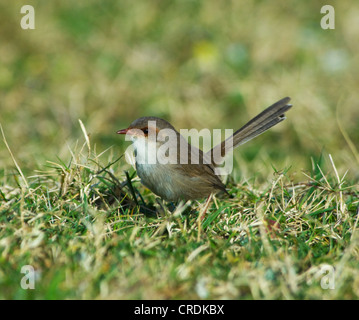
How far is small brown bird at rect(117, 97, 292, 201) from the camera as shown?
15.0 ft

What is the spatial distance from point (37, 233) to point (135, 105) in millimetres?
4814

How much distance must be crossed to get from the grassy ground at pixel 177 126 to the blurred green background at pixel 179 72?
0.03 meters

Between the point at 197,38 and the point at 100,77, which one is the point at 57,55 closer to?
the point at 100,77

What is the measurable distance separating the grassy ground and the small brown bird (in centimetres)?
21

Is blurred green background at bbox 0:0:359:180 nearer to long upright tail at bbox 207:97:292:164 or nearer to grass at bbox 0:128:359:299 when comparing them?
long upright tail at bbox 207:97:292:164

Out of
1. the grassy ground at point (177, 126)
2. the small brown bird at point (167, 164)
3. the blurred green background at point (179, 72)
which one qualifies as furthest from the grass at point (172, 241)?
the blurred green background at point (179, 72)

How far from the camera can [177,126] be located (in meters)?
8.10

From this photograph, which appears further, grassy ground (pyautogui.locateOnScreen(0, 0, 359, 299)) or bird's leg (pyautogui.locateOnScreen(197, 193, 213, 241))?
bird's leg (pyautogui.locateOnScreen(197, 193, 213, 241))

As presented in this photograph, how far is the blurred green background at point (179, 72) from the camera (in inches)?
310

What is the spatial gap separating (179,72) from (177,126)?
114 centimetres

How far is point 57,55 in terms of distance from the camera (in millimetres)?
9117

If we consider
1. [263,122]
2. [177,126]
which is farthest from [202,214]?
[177,126]

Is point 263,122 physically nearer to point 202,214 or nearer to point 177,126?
point 202,214

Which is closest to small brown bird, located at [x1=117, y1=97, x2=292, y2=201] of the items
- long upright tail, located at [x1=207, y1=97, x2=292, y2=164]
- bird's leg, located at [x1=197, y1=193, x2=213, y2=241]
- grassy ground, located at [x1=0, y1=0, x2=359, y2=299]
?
bird's leg, located at [x1=197, y1=193, x2=213, y2=241]
